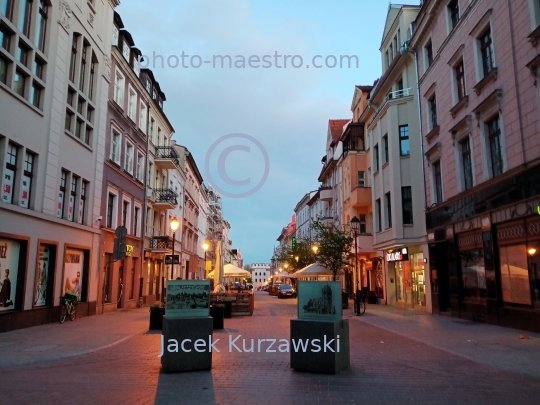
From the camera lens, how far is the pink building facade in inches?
539

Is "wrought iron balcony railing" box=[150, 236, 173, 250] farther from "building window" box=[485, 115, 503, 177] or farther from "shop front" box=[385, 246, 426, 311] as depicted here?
"building window" box=[485, 115, 503, 177]

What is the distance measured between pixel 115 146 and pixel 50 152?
7.41 m

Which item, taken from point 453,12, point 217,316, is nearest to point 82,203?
point 217,316

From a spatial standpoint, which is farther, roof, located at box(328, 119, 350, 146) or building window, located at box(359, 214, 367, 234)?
roof, located at box(328, 119, 350, 146)

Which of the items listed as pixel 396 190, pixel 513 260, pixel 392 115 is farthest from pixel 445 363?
pixel 392 115

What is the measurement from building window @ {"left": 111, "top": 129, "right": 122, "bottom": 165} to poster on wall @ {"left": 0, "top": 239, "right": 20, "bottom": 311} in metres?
9.74

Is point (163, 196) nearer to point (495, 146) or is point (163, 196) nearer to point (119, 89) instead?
point (119, 89)

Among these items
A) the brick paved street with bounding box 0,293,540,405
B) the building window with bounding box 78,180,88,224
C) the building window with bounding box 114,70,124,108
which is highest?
the building window with bounding box 114,70,124,108

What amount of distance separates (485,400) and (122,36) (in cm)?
2507

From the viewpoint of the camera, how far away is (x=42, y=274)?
1678 centimetres

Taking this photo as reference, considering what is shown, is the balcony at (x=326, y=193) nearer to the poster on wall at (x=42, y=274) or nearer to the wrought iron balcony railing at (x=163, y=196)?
the wrought iron balcony railing at (x=163, y=196)

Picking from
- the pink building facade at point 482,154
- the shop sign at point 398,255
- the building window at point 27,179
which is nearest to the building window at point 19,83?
the building window at point 27,179

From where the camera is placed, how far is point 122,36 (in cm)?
2550

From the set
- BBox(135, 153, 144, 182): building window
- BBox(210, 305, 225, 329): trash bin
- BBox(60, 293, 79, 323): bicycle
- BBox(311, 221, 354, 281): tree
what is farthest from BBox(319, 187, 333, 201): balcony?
BBox(210, 305, 225, 329): trash bin
